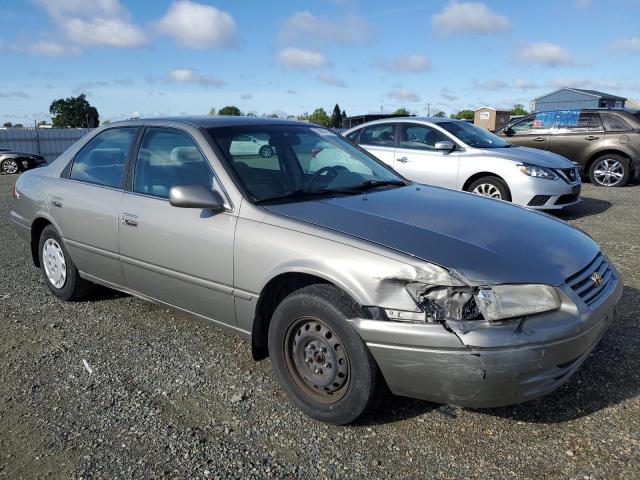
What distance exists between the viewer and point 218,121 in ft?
13.0

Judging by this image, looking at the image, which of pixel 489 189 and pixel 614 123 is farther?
pixel 614 123

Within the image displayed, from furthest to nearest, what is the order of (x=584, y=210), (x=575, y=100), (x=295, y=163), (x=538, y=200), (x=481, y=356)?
(x=575, y=100), (x=584, y=210), (x=538, y=200), (x=295, y=163), (x=481, y=356)

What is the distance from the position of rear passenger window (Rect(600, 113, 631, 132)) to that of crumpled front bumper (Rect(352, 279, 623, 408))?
10276 millimetres

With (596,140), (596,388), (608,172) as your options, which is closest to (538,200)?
(596,140)

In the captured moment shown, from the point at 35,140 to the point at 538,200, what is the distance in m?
30.6

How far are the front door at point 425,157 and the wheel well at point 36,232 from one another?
5414 millimetres

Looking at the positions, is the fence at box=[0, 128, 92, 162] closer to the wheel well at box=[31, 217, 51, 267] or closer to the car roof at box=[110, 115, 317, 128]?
the wheel well at box=[31, 217, 51, 267]

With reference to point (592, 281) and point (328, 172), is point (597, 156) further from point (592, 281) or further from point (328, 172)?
point (592, 281)

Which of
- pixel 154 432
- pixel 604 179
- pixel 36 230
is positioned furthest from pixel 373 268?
pixel 604 179

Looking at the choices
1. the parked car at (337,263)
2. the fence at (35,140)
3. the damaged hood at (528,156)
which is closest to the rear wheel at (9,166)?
the fence at (35,140)

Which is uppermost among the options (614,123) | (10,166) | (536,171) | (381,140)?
(614,123)

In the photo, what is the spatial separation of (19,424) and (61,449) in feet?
1.37

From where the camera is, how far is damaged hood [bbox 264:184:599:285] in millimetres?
2646

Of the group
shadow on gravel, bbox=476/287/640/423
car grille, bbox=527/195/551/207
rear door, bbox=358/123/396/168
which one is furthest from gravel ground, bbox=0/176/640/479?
rear door, bbox=358/123/396/168
